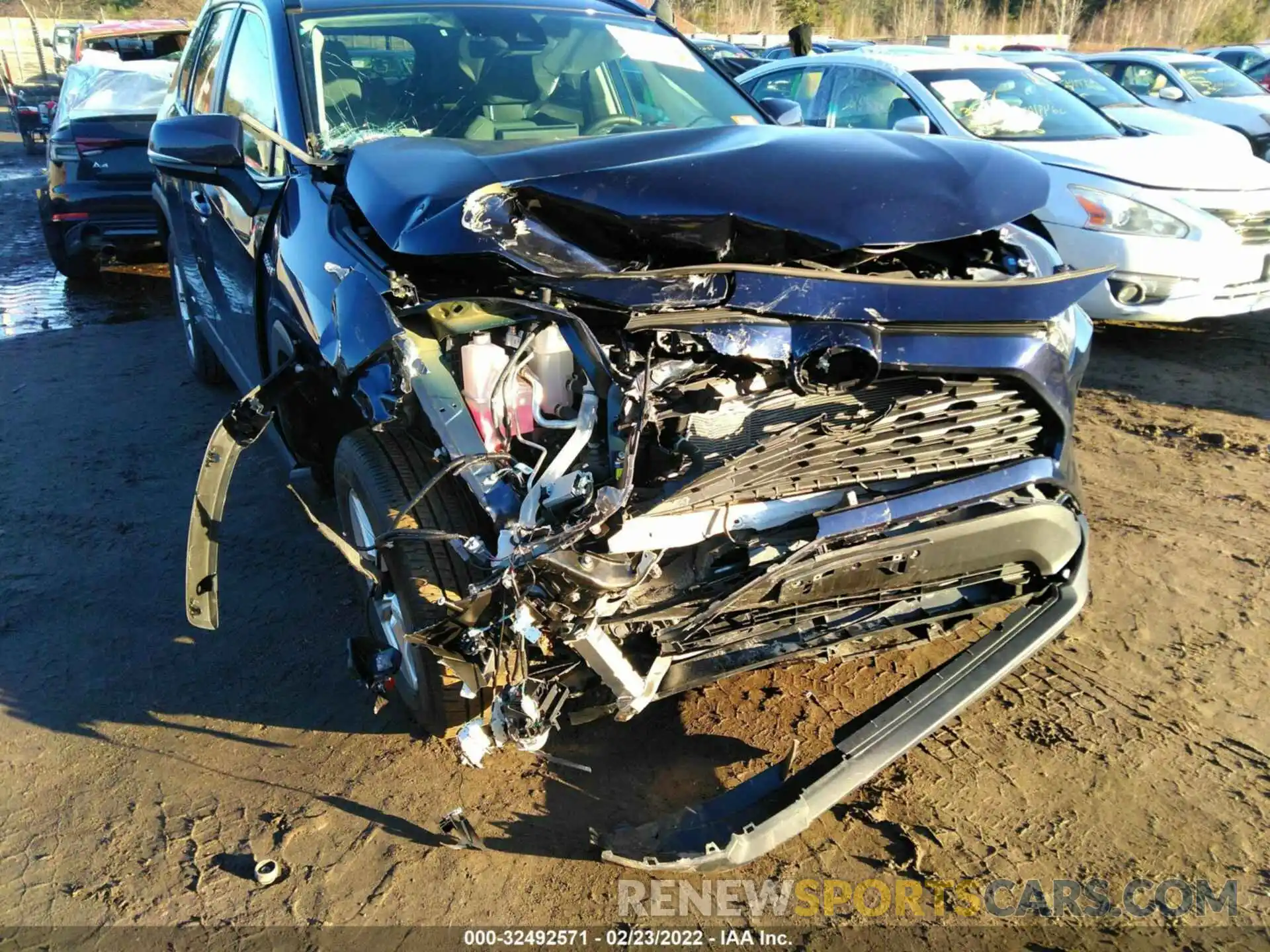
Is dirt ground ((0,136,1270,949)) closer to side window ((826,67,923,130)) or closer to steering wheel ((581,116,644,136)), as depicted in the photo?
steering wheel ((581,116,644,136))

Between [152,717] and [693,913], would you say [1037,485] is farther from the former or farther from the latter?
[152,717]

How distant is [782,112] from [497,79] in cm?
136

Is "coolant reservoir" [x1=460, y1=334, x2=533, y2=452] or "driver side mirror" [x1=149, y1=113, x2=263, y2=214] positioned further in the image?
"driver side mirror" [x1=149, y1=113, x2=263, y2=214]

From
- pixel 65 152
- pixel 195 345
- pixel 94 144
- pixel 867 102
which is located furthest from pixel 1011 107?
pixel 65 152

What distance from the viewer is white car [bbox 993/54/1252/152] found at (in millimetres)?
6836

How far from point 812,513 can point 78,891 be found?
2.05 metres

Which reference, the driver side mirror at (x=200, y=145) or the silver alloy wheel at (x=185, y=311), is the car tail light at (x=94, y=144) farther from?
the driver side mirror at (x=200, y=145)

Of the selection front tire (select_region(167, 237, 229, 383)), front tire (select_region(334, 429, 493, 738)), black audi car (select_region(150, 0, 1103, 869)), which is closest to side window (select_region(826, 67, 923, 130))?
black audi car (select_region(150, 0, 1103, 869))

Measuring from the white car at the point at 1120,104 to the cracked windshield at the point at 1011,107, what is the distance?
350 millimetres

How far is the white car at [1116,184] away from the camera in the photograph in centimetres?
546

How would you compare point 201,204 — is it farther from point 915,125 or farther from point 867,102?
point 867,102

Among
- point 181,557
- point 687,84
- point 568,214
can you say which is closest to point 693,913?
point 568,214

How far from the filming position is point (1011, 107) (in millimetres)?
6562

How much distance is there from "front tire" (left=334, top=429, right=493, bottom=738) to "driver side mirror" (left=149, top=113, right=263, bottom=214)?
45.2 inches
